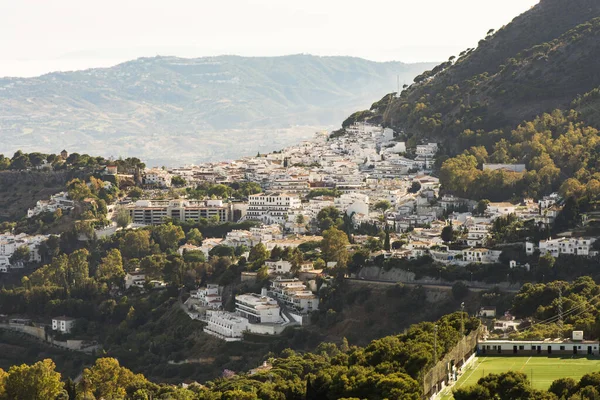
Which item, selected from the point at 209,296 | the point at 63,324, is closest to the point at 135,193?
the point at 63,324

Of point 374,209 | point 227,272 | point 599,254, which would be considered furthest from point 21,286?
point 599,254

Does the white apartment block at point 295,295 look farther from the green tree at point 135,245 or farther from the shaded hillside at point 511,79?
the shaded hillside at point 511,79

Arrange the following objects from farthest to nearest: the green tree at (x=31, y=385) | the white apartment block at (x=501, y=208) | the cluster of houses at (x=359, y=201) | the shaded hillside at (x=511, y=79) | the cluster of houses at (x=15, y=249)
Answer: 1. the shaded hillside at (x=511, y=79)
2. the cluster of houses at (x=15, y=249)
3. the white apartment block at (x=501, y=208)
4. the cluster of houses at (x=359, y=201)
5. the green tree at (x=31, y=385)

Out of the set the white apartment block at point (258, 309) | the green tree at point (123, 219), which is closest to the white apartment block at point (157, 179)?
the green tree at point (123, 219)

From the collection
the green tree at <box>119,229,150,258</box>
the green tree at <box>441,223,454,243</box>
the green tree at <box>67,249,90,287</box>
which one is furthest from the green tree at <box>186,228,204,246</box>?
the green tree at <box>441,223,454,243</box>

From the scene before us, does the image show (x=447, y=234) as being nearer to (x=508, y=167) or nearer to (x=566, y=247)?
(x=566, y=247)

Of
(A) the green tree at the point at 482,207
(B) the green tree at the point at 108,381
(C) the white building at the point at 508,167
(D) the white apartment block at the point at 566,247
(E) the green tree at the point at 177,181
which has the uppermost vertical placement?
(C) the white building at the point at 508,167
